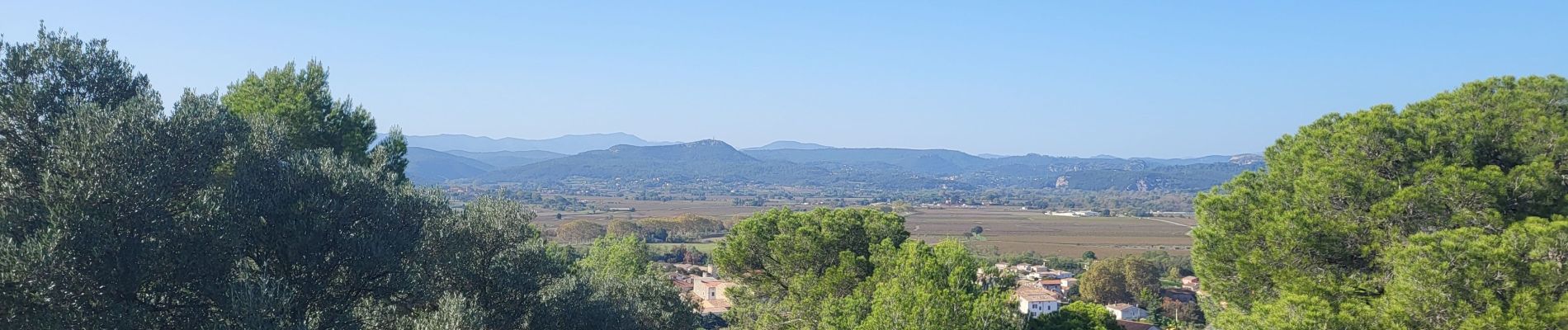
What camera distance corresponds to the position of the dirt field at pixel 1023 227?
9956 cm

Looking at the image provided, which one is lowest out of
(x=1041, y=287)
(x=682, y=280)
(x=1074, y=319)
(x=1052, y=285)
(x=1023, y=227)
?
(x=1023, y=227)

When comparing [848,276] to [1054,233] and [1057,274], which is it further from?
[1054,233]

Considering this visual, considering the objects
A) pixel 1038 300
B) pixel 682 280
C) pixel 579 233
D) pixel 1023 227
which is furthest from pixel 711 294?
pixel 1023 227

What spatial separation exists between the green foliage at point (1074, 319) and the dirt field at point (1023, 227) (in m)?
60.9

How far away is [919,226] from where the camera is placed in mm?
124438

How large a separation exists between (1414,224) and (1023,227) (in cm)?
12628

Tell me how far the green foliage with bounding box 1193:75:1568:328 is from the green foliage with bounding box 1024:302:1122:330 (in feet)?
12.1

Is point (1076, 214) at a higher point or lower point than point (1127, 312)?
lower

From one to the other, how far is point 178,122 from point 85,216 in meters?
1.80

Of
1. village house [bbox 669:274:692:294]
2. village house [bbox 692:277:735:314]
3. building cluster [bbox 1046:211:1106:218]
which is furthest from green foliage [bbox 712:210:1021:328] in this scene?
building cluster [bbox 1046:211:1106:218]

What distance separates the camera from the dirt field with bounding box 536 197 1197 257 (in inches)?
3920

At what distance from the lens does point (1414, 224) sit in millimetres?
10617

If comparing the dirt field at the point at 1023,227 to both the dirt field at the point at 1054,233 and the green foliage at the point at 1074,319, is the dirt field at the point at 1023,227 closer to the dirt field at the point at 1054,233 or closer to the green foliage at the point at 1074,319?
the dirt field at the point at 1054,233

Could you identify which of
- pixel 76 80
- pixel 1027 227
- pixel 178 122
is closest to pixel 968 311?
pixel 178 122
